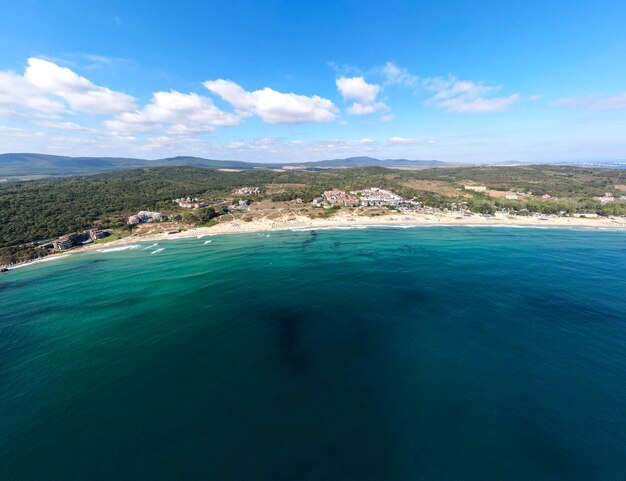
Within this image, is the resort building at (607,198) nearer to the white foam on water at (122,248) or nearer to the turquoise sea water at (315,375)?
the turquoise sea water at (315,375)

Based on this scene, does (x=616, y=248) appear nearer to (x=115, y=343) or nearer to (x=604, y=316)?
(x=604, y=316)

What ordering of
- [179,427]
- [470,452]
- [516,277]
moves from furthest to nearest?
[516,277]
[179,427]
[470,452]

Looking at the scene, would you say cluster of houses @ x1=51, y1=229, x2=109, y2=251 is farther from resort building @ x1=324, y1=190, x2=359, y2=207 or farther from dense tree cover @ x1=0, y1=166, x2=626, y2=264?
resort building @ x1=324, y1=190, x2=359, y2=207

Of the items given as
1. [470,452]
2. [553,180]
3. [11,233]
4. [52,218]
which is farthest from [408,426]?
[553,180]

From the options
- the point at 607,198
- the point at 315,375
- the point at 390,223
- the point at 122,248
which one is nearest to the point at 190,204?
the point at 122,248

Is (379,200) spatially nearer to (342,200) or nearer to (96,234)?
(342,200)
